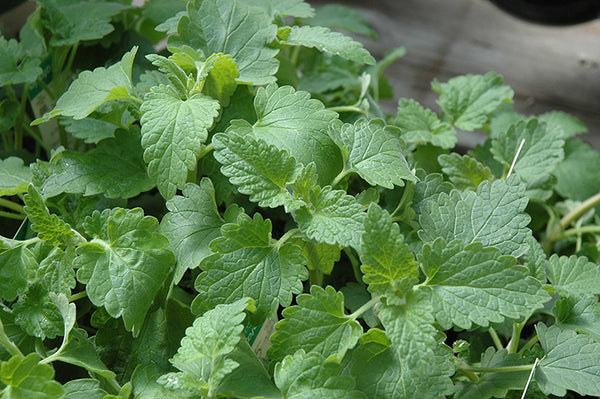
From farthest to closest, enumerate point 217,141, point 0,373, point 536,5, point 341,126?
point 536,5
point 341,126
point 217,141
point 0,373

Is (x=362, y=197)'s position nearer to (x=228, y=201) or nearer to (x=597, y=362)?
(x=228, y=201)

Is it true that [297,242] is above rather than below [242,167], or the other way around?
below

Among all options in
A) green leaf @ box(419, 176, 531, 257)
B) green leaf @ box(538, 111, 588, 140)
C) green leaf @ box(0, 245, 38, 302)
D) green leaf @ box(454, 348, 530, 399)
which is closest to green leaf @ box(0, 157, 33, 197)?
green leaf @ box(0, 245, 38, 302)

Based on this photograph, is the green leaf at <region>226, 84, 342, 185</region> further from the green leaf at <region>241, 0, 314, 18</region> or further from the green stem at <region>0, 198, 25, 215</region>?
the green stem at <region>0, 198, 25, 215</region>

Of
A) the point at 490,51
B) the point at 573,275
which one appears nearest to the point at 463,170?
the point at 573,275

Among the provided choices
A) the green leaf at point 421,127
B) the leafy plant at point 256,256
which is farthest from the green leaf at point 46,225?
the green leaf at point 421,127

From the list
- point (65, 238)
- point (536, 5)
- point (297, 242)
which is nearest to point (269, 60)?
point (297, 242)

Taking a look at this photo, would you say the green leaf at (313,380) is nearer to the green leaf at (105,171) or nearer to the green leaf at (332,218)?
the green leaf at (332,218)
